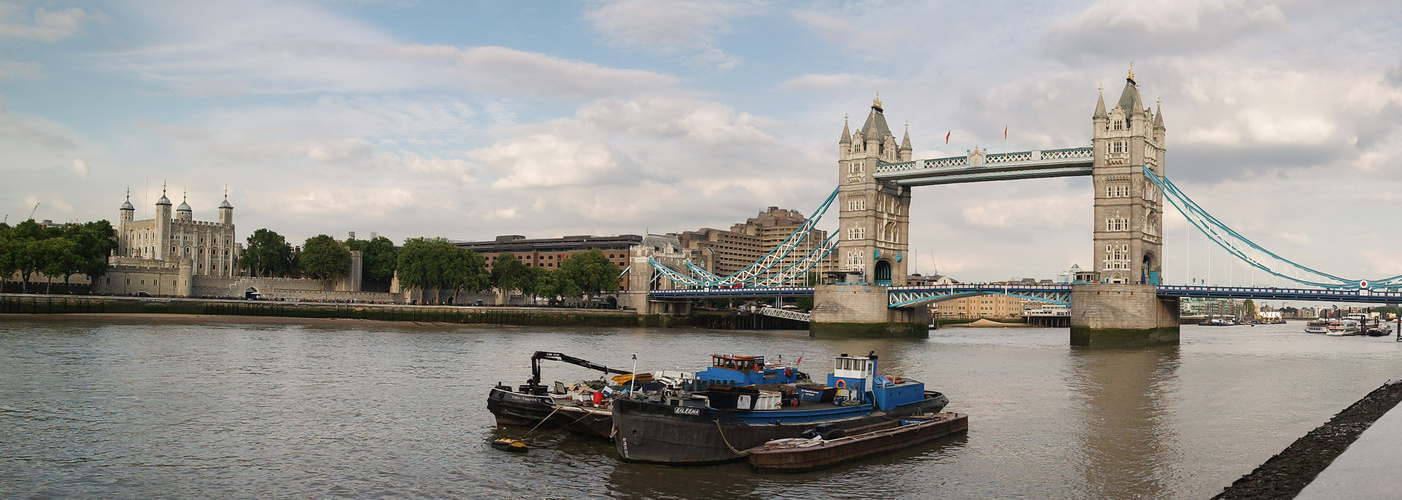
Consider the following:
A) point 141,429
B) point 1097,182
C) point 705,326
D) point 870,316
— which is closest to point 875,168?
point 870,316

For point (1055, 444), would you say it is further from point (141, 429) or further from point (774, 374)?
point (141, 429)

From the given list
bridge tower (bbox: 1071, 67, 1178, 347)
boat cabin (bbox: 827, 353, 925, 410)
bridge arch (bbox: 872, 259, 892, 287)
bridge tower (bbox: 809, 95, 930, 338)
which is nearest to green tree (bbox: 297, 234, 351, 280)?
bridge tower (bbox: 809, 95, 930, 338)

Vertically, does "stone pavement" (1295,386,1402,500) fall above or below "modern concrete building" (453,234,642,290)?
below

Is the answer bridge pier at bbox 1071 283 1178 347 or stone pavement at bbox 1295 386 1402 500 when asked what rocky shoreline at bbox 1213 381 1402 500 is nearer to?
stone pavement at bbox 1295 386 1402 500

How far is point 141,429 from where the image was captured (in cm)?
2533

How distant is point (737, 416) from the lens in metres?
23.6

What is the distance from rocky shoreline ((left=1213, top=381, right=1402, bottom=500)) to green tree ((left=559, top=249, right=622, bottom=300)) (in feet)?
277

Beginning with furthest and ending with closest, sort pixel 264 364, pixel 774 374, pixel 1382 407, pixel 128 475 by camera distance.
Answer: pixel 264 364 < pixel 1382 407 < pixel 774 374 < pixel 128 475

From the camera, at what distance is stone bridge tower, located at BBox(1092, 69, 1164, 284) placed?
247 ft

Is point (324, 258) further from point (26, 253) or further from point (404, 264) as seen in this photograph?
point (26, 253)

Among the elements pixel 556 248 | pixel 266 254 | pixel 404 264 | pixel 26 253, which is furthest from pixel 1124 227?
pixel 556 248

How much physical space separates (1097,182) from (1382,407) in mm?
47737

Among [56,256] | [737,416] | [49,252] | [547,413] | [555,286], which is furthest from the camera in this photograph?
[555,286]

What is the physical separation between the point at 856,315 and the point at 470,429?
61492 millimetres
